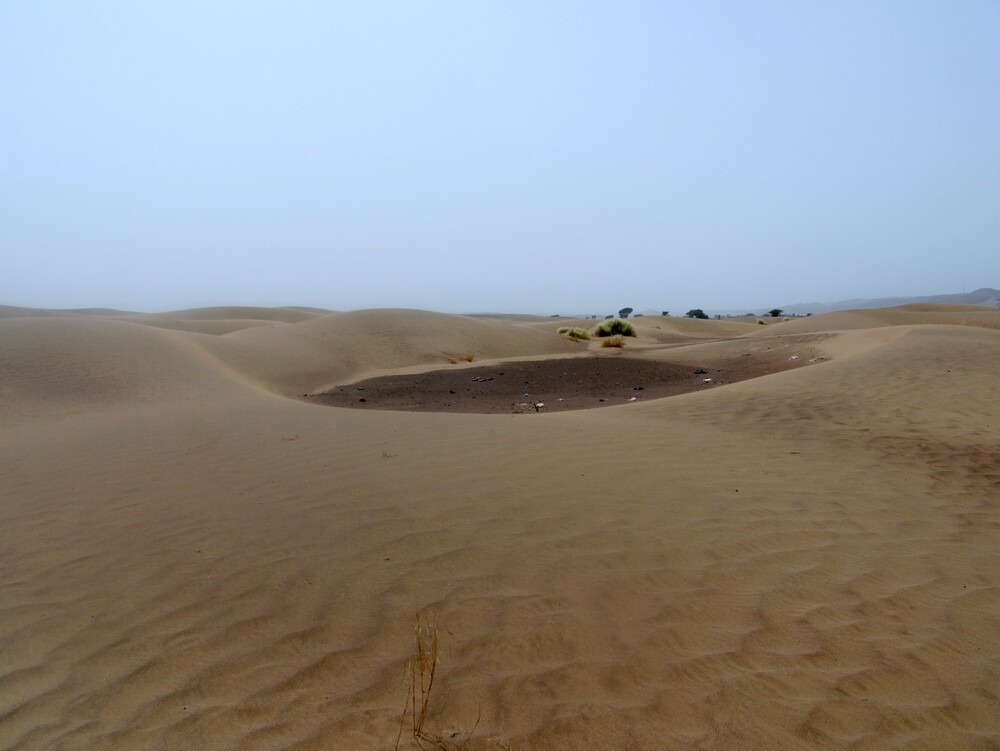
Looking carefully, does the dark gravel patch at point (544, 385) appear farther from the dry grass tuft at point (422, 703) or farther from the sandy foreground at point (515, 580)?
the dry grass tuft at point (422, 703)

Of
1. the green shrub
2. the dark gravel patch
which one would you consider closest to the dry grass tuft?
the dark gravel patch

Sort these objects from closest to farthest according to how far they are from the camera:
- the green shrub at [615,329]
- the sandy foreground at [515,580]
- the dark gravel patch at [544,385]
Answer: the sandy foreground at [515,580], the dark gravel patch at [544,385], the green shrub at [615,329]

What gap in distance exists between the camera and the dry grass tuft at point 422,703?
96.3 inches

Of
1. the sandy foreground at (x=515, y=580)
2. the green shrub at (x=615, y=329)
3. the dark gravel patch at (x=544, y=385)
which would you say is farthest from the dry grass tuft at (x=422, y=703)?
the green shrub at (x=615, y=329)

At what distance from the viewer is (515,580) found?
148 inches

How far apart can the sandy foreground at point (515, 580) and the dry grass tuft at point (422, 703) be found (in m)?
0.03

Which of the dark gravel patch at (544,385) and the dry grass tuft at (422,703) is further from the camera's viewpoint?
the dark gravel patch at (544,385)

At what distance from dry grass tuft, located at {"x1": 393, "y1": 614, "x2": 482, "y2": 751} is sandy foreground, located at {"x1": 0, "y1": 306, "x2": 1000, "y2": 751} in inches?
1.1

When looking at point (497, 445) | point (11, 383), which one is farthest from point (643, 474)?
point (11, 383)

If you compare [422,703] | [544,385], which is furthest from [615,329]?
[422,703]

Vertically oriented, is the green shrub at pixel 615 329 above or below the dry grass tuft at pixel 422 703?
above

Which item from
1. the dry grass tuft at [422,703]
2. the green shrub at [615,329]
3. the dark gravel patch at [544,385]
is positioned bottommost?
the dry grass tuft at [422,703]

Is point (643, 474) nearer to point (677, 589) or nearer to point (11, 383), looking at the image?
point (677, 589)

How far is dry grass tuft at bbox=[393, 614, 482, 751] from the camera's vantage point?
2.45m
